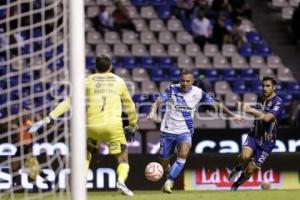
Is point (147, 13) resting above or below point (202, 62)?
above

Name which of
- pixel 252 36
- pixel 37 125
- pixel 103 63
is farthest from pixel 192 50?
pixel 37 125

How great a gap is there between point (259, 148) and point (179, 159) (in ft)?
4.10

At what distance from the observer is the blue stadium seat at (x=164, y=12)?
2308 cm

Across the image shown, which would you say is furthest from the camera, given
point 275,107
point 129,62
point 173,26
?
point 173,26

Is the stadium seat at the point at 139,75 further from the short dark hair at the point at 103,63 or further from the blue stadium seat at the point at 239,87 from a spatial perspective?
the short dark hair at the point at 103,63

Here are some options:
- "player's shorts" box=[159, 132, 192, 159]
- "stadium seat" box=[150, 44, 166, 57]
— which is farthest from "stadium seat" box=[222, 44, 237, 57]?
"player's shorts" box=[159, 132, 192, 159]

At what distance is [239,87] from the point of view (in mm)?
21859

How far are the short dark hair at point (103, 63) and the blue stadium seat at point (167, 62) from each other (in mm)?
9325

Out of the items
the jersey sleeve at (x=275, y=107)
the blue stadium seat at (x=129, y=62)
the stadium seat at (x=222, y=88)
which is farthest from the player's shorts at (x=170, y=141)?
the blue stadium seat at (x=129, y=62)

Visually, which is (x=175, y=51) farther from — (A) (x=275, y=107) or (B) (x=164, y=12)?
(A) (x=275, y=107)

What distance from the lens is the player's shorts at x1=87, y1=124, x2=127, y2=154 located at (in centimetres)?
1269

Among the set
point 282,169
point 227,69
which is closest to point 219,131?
point 282,169

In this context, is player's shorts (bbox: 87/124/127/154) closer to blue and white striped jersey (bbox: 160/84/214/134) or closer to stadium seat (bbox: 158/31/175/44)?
blue and white striped jersey (bbox: 160/84/214/134)

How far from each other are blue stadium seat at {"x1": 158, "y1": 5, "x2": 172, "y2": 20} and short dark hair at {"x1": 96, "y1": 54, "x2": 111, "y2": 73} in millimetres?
10575
